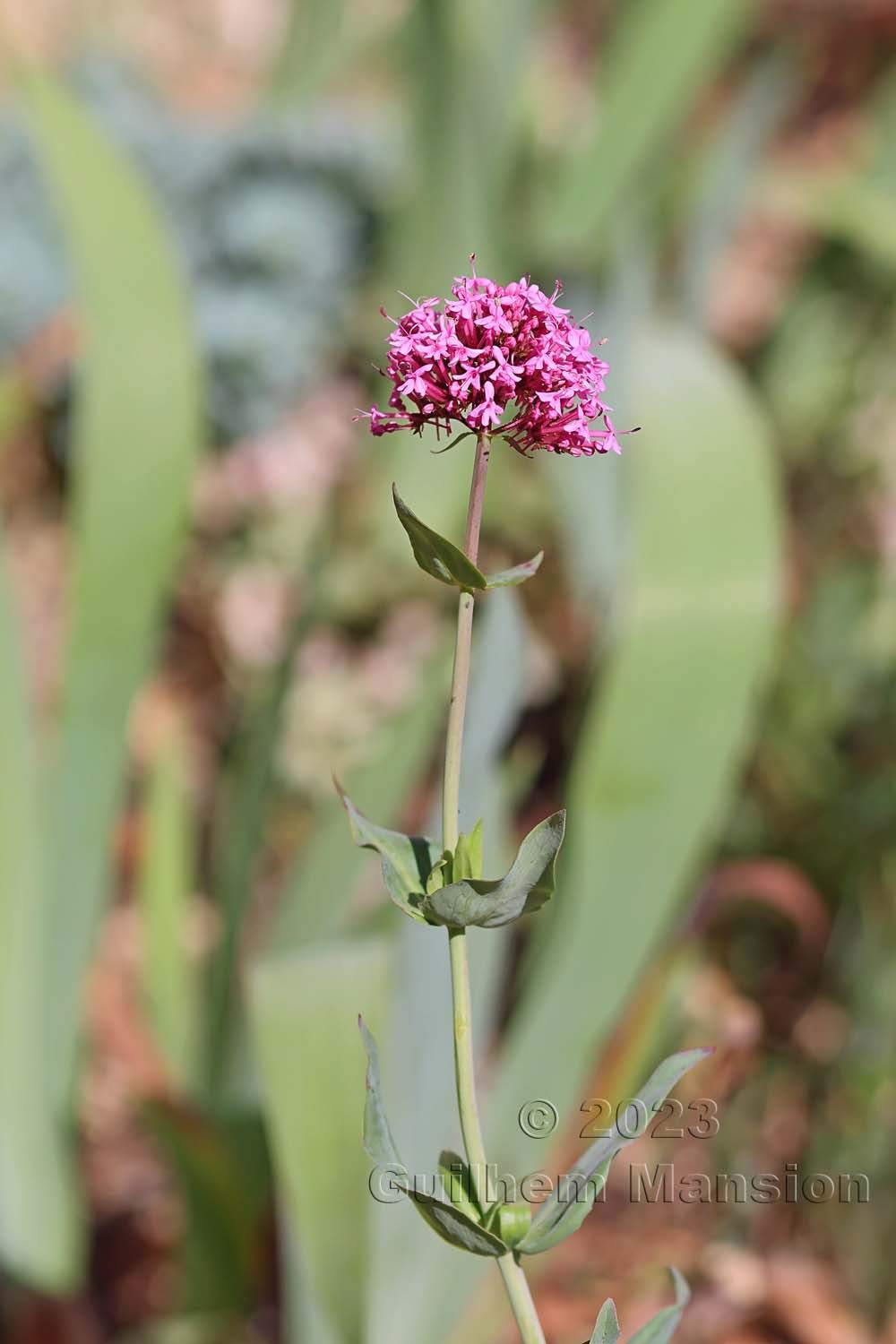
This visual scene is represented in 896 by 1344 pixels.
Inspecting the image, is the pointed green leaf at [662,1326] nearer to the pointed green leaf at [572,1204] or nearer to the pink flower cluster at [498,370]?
the pointed green leaf at [572,1204]

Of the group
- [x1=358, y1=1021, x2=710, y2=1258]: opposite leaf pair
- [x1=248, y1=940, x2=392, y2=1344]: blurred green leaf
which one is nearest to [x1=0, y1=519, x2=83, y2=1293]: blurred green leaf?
[x1=248, y1=940, x2=392, y2=1344]: blurred green leaf

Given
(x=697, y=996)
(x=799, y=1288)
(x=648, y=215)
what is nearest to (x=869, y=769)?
(x=697, y=996)

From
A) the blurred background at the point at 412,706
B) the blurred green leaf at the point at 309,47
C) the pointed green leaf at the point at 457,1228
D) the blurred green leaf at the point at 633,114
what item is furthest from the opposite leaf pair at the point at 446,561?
the blurred green leaf at the point at 309,47

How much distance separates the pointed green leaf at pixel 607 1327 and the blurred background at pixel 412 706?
0.81ft

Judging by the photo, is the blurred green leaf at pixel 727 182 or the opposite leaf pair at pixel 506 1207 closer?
the opposite leaf pair at pixel 506 1207

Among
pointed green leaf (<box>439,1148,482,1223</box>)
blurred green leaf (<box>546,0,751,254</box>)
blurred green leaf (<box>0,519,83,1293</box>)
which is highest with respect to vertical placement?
blurred green leaf (<box>546,0,751,254</box>)

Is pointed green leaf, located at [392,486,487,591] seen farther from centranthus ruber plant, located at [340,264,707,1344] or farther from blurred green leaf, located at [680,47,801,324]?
blurred green leaf, located at [680,47,801,324]

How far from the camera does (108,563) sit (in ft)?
2.42

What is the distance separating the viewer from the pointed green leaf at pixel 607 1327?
0.78 feet

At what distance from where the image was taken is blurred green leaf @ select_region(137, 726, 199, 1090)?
2.73 ft

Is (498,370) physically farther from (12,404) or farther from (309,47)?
(309,47)

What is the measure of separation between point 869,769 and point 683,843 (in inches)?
19.0

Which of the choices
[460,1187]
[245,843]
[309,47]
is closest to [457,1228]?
[460,1187]

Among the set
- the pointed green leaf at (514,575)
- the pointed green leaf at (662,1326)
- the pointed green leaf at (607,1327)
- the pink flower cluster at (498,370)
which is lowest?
the pointed green leaf at (607,1327)
